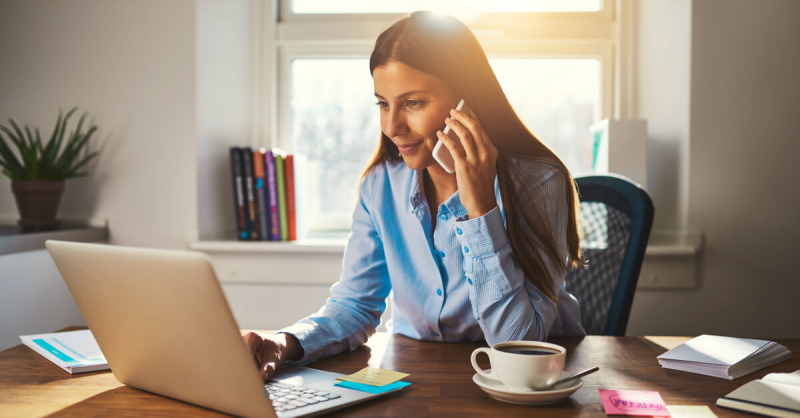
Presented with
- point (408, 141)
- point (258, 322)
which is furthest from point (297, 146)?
point (408, 141)

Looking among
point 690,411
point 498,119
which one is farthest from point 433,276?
point 690,411

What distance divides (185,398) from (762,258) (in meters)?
1.98

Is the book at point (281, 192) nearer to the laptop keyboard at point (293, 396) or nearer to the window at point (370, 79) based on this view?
the window at point (370, 79)

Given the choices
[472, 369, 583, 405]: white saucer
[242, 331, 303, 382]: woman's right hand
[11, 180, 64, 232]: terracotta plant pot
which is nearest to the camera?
[472, 369, 583, 405]: white saucer

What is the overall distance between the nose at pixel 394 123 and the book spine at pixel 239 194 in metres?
1.13

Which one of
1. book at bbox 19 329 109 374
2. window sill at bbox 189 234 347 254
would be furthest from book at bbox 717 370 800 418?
window sill at bbox 189 234 347 254

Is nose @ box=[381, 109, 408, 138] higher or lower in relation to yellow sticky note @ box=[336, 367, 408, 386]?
Result: higher

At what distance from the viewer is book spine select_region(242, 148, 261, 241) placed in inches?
84.4

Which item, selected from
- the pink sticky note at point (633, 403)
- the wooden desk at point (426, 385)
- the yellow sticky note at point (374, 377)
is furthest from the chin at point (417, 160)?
the pink sticky note at point (633, 403)

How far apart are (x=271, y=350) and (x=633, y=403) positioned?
51 cm

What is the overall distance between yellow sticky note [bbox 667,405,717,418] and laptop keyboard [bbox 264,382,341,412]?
41 cm

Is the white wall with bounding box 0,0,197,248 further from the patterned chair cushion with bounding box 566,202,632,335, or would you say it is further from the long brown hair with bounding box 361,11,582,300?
the patterned chair cushion with bounding box 566,202,632,335

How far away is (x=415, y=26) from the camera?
116 centimetres

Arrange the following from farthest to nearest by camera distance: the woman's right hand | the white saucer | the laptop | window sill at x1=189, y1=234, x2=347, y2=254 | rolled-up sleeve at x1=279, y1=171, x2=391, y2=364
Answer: window sill at x1=189, y1=234, x2=347, y2=254
rolled-up sleeve at x1=279, y1=171, x2=391, y2=364
the woman's right hand
the white saucer
the laptop
